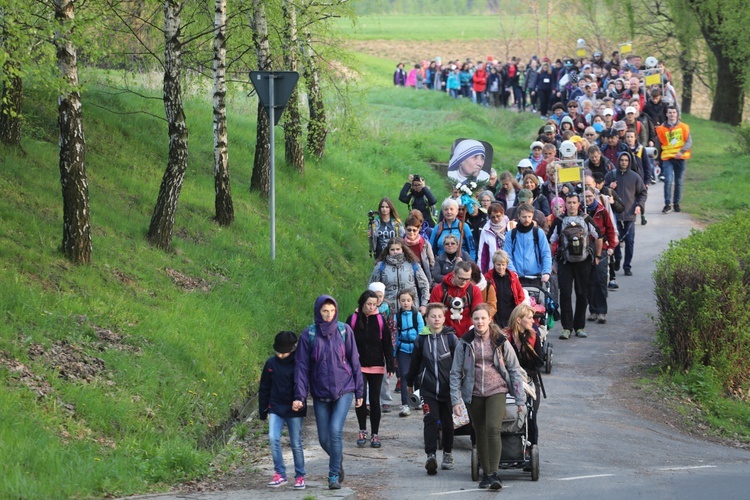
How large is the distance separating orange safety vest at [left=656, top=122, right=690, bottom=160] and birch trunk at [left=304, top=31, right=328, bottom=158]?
23.4ft

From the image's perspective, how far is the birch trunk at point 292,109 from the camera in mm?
19750

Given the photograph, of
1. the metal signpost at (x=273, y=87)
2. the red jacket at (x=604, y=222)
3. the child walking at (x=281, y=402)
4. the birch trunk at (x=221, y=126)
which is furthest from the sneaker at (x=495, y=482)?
the birch trunk at (x=221, y=126)

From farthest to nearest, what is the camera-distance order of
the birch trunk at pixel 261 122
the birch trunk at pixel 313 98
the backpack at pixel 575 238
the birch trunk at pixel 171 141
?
the birch trunk at pixel 313 98 < the birch trunk at pixel 261 122 < the backpack at pixel 575 238 < the birch trunk at pixel 171 141

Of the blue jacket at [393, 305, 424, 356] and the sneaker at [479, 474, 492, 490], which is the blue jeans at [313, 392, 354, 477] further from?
the blue jacket at [393, 305, 424, 356]

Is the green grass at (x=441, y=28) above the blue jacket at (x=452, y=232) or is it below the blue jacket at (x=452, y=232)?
above

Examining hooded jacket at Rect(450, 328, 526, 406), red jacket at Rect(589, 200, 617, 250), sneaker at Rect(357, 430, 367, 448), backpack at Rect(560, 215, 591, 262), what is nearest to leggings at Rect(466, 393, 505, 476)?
hooded jacket at Rect(450, 328, 526, 406)

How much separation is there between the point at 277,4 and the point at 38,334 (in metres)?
8.66

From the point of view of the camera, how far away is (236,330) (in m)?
14.3

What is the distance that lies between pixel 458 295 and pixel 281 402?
3.13 m

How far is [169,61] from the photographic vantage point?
1533 centimetres

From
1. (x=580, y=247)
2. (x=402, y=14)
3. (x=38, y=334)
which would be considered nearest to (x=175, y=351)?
(x=38, y=334)

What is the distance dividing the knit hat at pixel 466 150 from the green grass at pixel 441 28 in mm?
63365

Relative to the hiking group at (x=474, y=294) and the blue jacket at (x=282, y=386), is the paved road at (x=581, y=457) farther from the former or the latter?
the blue jacket at (x=282, y=386)

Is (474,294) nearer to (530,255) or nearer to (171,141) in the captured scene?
(530,255)
